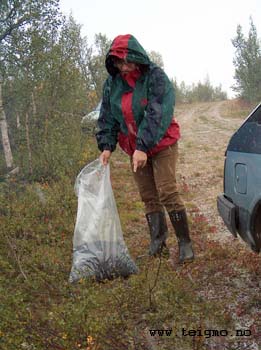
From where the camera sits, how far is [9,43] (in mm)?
10664

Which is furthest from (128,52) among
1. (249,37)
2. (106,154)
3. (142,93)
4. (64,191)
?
(249,37)

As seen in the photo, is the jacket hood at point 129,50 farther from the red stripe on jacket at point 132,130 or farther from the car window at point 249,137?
the car window at point 249,137

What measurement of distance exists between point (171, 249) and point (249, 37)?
27775 millimetres

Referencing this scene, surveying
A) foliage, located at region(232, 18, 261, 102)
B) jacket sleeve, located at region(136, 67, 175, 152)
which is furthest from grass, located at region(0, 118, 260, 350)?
foliage, located at region(232, 18, 261, 102)

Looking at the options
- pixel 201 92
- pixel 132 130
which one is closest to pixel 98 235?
pixel 132 130

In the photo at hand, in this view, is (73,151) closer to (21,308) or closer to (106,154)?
(106,154)

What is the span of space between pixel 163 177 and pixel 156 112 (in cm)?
61

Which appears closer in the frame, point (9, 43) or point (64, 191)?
point (64, 191)

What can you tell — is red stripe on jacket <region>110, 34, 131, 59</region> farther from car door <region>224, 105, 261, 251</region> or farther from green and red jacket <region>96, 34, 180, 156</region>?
car door <region>224, 105, 261, 251</region>

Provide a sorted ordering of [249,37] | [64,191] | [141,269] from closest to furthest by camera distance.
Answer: [141,269] < [64,191] < [249,37]

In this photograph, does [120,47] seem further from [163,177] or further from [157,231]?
[157,231]

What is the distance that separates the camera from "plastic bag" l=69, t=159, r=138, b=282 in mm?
3398

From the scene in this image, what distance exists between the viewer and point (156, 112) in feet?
10.5

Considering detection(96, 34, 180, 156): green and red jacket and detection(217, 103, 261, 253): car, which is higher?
detection(96, 34, 180, 156): green and red jacket
